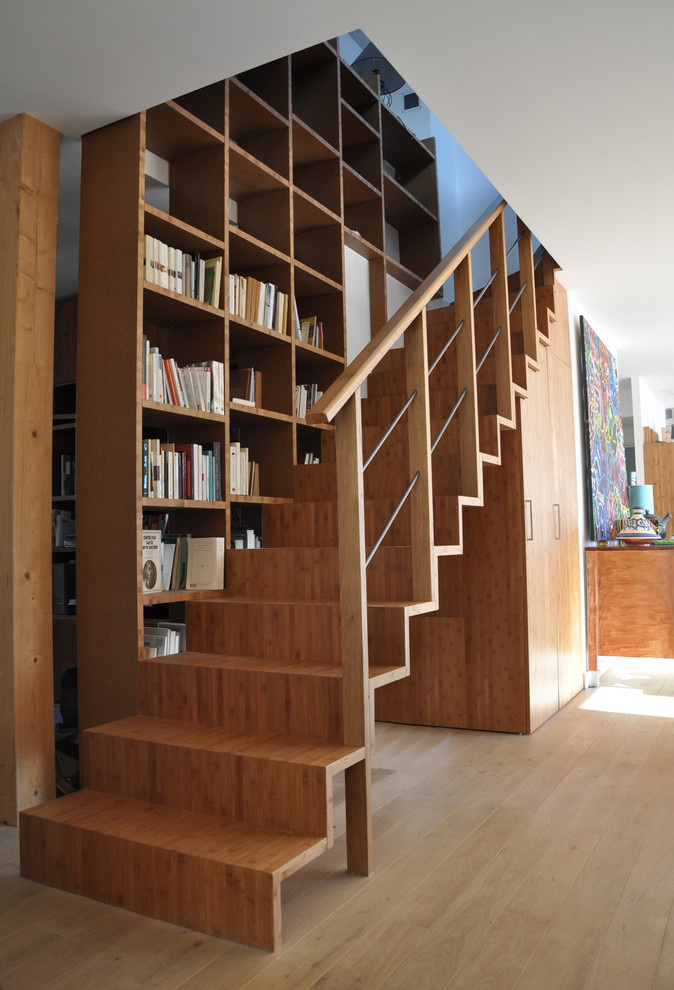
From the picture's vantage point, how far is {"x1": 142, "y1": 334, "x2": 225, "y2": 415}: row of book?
Result: 3.21 meters

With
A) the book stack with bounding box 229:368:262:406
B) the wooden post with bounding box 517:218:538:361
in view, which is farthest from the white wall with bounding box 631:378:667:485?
the book stack with bounding box 229:368:262:406

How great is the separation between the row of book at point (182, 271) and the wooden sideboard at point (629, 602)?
10.2 ft

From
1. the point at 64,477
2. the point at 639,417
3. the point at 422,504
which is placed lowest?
the point at 422,504

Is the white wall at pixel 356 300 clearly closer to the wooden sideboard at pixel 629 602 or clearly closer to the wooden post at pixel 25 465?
the wooden sideboard at pixel 629 602

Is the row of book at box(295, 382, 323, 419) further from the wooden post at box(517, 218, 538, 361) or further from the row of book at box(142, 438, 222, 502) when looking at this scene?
the wooden post at box(517, 218, 538, 361)

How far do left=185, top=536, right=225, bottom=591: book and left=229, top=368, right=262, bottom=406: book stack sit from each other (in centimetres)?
83

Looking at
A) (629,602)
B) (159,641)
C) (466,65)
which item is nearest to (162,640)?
(159,641)

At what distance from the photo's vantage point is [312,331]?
15.0 ft

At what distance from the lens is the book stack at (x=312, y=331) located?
451 cm

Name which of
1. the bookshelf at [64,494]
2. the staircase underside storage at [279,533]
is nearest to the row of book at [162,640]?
the staircase underside storage at [279,533]

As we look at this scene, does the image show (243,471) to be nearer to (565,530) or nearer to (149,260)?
(149,260)

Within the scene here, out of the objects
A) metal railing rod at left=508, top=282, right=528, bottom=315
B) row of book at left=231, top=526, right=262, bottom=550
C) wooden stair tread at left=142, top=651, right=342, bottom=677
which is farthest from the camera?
metal railing rod at left=508, top=282, right=528, bottom=315

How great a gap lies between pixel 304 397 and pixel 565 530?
1.81m

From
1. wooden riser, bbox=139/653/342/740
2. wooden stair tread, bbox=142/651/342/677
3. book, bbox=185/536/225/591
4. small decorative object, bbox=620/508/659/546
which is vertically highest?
small decorative object, bbox=620/508/659/546
